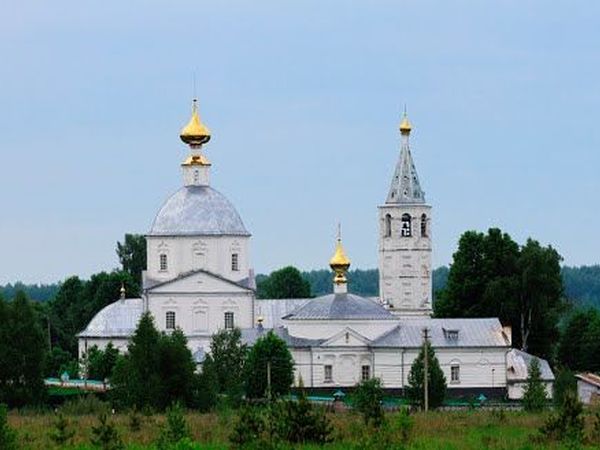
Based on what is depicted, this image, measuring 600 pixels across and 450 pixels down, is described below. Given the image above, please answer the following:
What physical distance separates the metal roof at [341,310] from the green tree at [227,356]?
360cm

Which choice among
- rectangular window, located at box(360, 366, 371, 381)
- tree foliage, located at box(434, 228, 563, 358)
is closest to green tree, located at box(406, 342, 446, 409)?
rectangular window, located at box(360, 366, 371, 381)

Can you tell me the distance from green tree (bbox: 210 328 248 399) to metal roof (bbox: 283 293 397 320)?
360 centimetres

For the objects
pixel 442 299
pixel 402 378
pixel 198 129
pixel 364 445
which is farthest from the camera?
pixel 442 299

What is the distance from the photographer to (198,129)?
7562cm

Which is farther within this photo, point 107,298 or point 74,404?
point 107,298

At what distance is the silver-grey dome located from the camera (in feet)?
238

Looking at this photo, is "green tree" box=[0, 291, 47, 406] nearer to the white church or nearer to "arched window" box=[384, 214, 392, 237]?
the white church

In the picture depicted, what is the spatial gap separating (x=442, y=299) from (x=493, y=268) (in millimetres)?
3148

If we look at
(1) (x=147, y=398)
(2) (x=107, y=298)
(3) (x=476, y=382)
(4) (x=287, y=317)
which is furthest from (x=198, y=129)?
(1) (x=147, y=398)

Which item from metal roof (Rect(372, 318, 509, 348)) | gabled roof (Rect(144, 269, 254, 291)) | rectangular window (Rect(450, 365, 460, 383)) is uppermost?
gabled roof (Rect(144, 269, 254, 291))

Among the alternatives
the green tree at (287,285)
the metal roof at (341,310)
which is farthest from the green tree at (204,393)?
the green tree at (287,285)

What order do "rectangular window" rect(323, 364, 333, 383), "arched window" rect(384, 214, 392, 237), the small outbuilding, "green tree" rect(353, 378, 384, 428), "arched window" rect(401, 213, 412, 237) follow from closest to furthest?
"green tree" rect(353, 378, 384, 428) < the small outbuilding < "rectangular window" rect(323, 364, 333, 383) < "arched window" rect(401, 213, 412, 237) < "arched window" rect(384, 214, 392, 237)

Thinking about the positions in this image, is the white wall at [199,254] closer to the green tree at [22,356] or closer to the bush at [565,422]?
the green tree at [22,356]

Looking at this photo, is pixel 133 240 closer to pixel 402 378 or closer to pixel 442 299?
pixel 442 299
